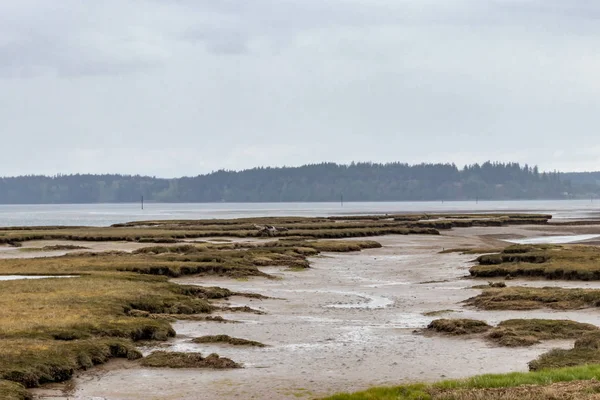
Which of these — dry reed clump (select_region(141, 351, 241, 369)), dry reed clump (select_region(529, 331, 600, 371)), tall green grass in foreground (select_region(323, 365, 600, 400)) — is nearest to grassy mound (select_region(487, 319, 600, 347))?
dry reed clump (select_region(529, 331, 600, 371))

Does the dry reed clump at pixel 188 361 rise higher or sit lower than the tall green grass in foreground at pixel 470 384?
lower

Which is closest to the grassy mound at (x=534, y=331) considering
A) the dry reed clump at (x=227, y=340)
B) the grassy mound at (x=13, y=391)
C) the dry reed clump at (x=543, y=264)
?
the dry reed clump at (x=227, y=340)

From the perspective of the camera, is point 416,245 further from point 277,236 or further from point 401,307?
point 401,307

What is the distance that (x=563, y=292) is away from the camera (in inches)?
1506

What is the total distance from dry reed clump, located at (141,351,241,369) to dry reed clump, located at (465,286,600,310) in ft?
50.3

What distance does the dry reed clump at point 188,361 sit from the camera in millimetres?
24359

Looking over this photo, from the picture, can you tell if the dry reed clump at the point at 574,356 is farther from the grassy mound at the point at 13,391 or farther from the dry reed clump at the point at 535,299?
the grassy mound at the point at 13,391

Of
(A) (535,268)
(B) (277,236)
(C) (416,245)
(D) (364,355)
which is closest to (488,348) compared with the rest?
(D) (364,355)

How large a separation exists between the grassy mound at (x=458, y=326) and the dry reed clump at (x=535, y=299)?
575 cm

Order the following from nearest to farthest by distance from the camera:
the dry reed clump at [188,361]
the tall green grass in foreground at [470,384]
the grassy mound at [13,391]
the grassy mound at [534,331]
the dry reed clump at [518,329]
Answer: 1. the tall green grass in foreground at [470,384]
2. the grassy mound at [13,391]
3. the dry reed clump at [188,361]
4. the grassy mound at [534,331]
5. the dry reed clump at [518,329]

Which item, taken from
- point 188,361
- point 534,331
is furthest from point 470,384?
point 534,331

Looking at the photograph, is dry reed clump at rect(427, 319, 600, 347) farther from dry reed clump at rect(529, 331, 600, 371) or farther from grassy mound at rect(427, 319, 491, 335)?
dry reed clump at rect(529, 331, 600, 371)

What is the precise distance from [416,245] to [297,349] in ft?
188

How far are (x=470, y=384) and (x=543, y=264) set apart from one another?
112 feet
